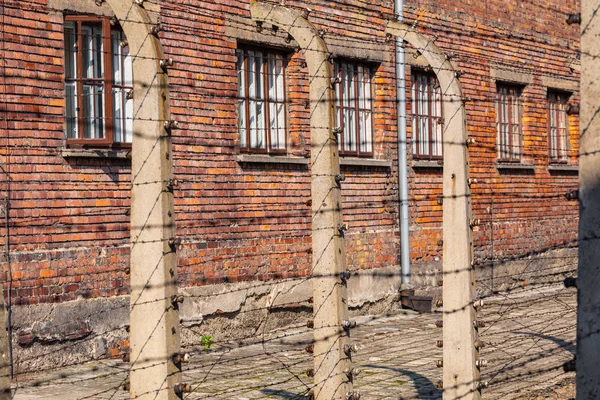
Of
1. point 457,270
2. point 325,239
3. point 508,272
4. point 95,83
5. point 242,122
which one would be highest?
point 95,83

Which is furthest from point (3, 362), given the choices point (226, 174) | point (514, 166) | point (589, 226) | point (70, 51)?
point (514, 166)

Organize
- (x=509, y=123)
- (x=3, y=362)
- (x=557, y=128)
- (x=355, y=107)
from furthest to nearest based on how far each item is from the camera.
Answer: (x=557, y=128) < (x=509, y=123) < (x=355, y=107) < (x=3, y=362)

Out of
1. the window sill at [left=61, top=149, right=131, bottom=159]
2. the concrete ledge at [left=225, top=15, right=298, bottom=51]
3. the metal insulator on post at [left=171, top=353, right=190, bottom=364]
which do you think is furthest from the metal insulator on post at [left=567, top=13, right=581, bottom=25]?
the concrete ledge at [left=225, top=15, right=298, bottom=51]

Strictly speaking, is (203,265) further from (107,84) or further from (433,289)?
(433,289)

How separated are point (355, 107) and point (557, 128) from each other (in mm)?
6628

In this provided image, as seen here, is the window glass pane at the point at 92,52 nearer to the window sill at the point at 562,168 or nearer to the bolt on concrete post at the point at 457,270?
the bolt on concrete post at the point at 457,270

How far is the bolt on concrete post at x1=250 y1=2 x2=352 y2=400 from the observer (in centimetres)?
667

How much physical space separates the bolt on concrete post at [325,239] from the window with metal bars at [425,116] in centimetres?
966

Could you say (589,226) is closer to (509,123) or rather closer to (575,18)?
(575,18)

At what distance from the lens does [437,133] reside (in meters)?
17.0

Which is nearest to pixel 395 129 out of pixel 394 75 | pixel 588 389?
pixel 394 75

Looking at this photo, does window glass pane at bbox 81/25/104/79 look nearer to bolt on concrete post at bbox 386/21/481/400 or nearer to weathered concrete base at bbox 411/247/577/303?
bolt on concrete post at bbox 386/21/481/400

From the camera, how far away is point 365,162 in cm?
1505

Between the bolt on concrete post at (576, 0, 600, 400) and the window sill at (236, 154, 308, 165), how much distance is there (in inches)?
331
